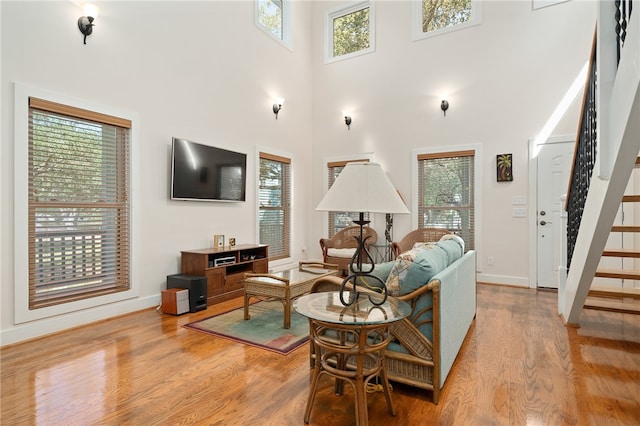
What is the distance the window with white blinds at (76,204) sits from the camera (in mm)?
3023

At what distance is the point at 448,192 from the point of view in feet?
18.3

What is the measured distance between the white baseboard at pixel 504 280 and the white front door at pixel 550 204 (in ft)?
0.61

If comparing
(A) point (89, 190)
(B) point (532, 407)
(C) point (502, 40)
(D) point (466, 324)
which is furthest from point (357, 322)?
(C) point (502, 40)

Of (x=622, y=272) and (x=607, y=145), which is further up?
(x=607, y=145)

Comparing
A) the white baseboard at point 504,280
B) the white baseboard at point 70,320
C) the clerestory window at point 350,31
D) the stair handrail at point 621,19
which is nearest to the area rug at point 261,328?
the white baseboard at point 70,320

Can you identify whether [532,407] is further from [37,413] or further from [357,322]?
[37,413]

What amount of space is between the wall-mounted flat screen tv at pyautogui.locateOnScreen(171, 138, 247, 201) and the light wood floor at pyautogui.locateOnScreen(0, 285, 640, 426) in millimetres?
1745

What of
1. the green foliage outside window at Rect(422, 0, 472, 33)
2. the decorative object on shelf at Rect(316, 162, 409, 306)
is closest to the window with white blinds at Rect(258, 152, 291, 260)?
the green foliage outside window at Rect(422, 0, 472, 33)

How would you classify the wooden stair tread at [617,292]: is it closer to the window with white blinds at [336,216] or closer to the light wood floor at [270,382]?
the light wood floor at [270,382]

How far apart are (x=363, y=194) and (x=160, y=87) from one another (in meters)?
3.36

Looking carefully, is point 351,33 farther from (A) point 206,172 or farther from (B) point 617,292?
(B) point 617,292

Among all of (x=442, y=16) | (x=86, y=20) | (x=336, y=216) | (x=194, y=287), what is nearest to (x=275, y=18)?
(x=442, y=16)

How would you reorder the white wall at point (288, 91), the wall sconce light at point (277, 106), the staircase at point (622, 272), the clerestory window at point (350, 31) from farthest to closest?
A: 1. the clerestory window at point (350, 31)
2. the wall sconce light at point (277, 106)
3. the white wall at point (288, 91)
4. the staircase at point (622, 272)

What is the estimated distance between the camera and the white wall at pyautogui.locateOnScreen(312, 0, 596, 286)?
486cm
